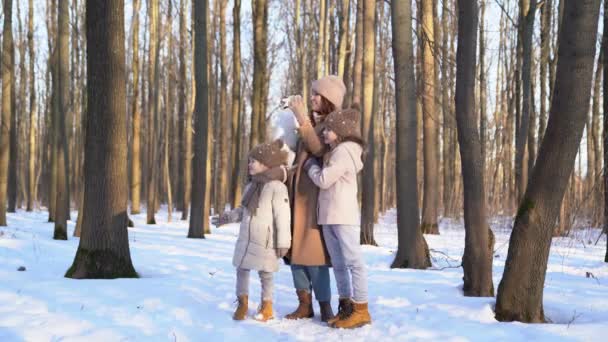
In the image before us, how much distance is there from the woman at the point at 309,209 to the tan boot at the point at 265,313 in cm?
16

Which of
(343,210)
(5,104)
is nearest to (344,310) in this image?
(343,210)

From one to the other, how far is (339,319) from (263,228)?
3.02ft

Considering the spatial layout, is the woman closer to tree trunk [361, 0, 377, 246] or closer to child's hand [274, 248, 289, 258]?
child's hand [274, 248, 289, 258]

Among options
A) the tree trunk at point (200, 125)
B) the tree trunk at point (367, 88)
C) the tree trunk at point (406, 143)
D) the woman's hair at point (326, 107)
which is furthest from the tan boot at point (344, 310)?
the tree trunk at point (200, 125)

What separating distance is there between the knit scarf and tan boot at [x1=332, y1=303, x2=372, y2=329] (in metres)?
1.09

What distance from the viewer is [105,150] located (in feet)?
21.2

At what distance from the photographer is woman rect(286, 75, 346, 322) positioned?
4.47 m

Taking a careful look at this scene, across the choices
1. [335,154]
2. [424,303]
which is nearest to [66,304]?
[335,154]

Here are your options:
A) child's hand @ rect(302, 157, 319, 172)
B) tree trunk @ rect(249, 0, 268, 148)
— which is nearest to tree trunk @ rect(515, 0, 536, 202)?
tree trunk @ rect(249, 0, 268, 148)

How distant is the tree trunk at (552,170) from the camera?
4258mm

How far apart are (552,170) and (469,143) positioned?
1572mm

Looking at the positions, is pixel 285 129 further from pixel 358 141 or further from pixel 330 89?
→ pixel 358 141

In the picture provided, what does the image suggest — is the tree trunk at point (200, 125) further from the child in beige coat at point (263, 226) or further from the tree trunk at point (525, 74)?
the child in beige coat at point (263, 226)

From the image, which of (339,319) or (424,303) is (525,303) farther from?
(339,319)
